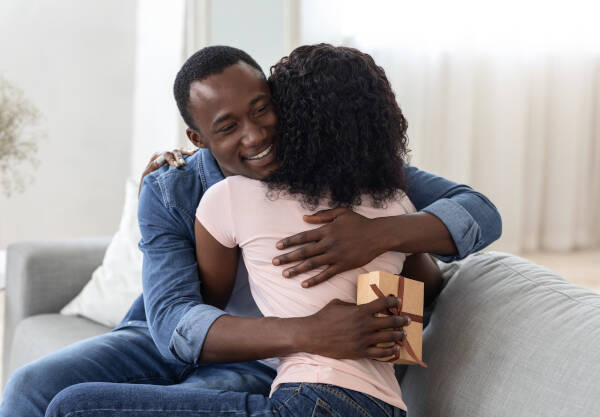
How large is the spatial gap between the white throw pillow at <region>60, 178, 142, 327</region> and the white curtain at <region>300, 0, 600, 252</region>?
207cm

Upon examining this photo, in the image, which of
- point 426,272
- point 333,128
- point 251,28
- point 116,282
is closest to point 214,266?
point 333,128

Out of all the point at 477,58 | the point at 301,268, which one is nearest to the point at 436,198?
the point at 301,268

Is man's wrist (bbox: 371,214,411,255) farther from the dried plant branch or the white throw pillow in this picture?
the dried plant branch

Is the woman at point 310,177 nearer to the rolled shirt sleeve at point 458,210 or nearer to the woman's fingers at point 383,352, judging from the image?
the woman's fingers at point 383,352

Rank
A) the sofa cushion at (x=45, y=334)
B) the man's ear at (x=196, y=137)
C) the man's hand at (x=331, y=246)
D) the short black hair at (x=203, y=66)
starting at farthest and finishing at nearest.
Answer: the sofa cushion at (x=45, y=334) < the man's ear at (x=196, y=137) < the short black hair at (x=203, y=66) < the man's hand at (x=331, y=246)

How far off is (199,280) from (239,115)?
0.29 metres

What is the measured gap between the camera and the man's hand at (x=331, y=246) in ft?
3.43

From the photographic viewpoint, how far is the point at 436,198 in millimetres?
1311

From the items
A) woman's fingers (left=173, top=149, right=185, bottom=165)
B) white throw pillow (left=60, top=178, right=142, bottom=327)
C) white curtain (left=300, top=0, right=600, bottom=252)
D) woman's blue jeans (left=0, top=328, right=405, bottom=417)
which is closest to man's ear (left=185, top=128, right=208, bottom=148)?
woman's fingers (left=173, top=149, right=185, bottom=165)

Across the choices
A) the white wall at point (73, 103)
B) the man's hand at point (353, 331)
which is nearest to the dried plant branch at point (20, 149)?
the white wall at point (73, 103)

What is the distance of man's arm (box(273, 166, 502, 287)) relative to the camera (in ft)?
3.45

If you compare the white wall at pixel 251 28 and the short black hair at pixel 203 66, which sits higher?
the white wall at pixel 251 28

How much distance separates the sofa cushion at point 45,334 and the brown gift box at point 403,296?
1.01 m

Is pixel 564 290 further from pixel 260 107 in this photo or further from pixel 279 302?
pixel 260 107
